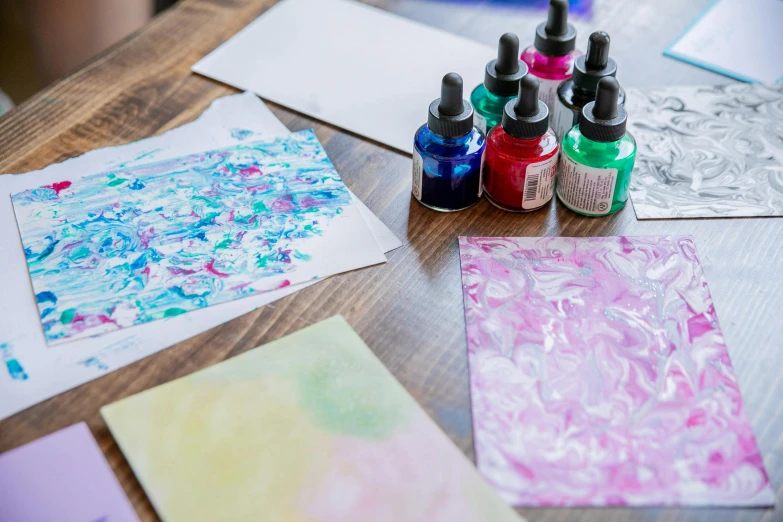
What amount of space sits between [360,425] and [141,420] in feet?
0.61

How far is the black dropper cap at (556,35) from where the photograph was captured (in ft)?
2.86

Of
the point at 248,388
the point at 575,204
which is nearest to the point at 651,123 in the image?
the point at 575,204

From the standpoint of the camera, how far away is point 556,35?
88 cm

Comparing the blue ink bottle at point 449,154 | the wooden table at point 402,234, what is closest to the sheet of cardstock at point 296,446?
the wooden table at point 402,234

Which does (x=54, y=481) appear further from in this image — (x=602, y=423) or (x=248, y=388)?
(x=602, y=423)

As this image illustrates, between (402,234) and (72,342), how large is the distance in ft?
1.14

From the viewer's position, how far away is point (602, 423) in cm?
64

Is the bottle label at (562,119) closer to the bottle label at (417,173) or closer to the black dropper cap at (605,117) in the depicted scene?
the black dropper cap at (605,117)

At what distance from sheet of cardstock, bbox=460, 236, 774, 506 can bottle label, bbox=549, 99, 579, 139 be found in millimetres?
140

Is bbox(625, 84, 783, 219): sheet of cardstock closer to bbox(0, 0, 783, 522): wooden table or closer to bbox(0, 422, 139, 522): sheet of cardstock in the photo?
bbox(0, 0, 783, 522): wooden table

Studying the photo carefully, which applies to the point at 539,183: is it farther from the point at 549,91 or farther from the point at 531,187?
the point at 549,91

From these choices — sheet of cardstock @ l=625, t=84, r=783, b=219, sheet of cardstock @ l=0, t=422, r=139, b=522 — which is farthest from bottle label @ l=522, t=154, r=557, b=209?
sheet of cardstock @ l=0, t=422, r=139, b=522

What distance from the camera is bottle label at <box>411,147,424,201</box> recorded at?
2.66 feet

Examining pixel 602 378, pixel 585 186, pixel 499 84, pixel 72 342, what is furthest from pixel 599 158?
pixel 72 342
